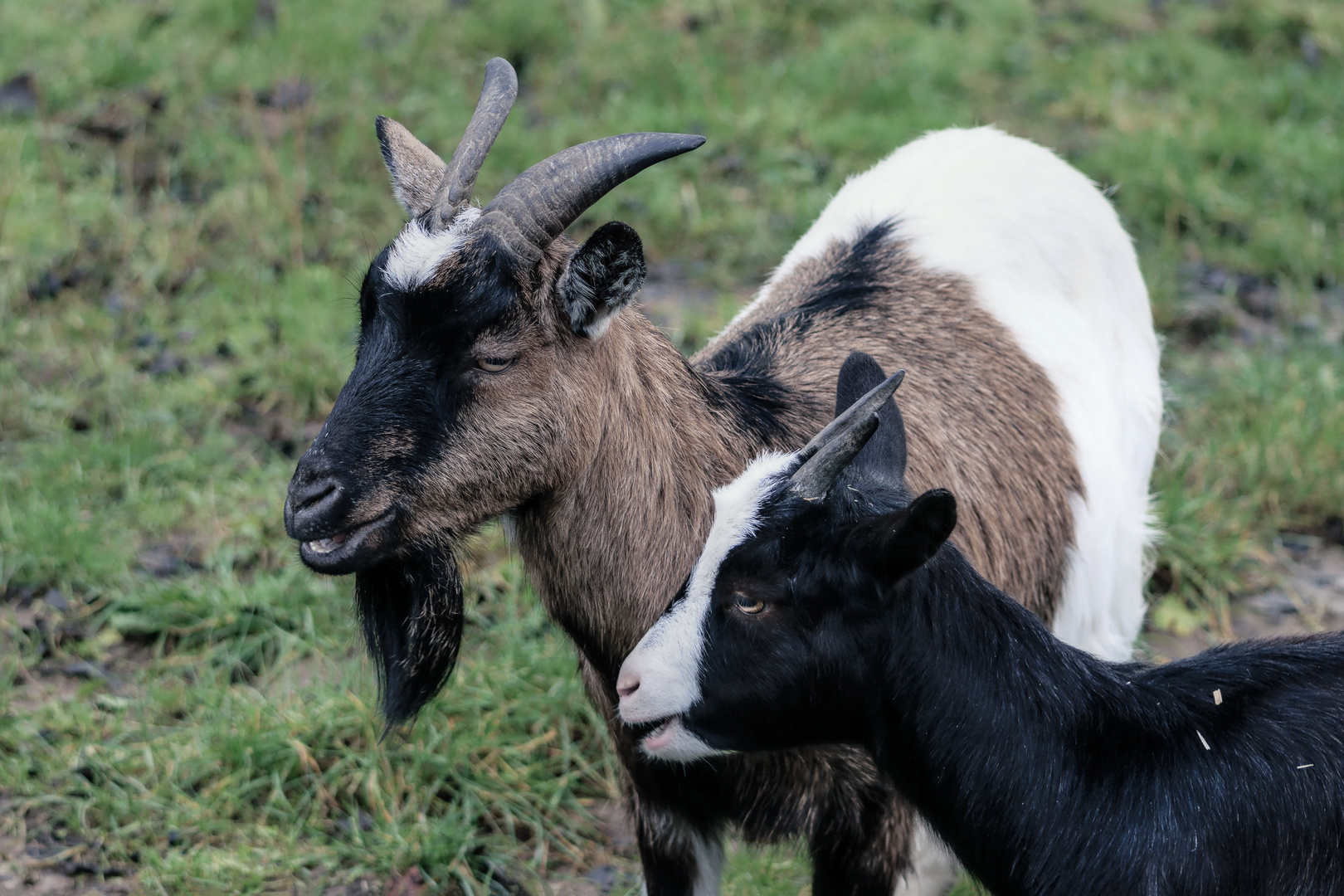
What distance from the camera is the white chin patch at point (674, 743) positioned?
8.64 feet

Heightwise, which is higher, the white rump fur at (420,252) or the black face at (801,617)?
the white rump fur at (420,252)

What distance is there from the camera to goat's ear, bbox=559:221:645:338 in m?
2.66

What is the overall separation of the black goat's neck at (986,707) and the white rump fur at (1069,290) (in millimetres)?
1110

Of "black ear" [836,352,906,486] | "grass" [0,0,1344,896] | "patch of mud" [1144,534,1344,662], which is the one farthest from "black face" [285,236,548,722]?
"patch of mud" [1144,534,1344,662]

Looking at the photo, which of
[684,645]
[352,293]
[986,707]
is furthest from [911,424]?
[352,293]

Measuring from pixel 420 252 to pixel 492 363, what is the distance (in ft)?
0.83

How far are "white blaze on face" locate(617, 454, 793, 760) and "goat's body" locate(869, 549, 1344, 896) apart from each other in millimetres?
320

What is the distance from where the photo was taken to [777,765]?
2.97 meters

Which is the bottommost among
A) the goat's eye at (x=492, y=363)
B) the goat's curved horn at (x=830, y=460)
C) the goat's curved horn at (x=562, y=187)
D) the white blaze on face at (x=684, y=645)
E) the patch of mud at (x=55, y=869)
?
the patch of mud at (x=55, y=869)

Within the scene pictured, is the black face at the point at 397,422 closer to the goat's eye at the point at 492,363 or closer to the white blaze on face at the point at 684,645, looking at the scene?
the goat's eye at the point at 492,363

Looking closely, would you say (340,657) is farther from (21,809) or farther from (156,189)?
(156,189)

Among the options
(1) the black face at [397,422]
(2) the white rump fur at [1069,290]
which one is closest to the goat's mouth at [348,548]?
(1) the black face at [397,422]

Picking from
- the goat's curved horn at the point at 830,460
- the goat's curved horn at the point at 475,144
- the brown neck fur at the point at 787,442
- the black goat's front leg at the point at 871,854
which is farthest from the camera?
the black goat's front leg at the point at 871,854

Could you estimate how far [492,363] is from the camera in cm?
271
